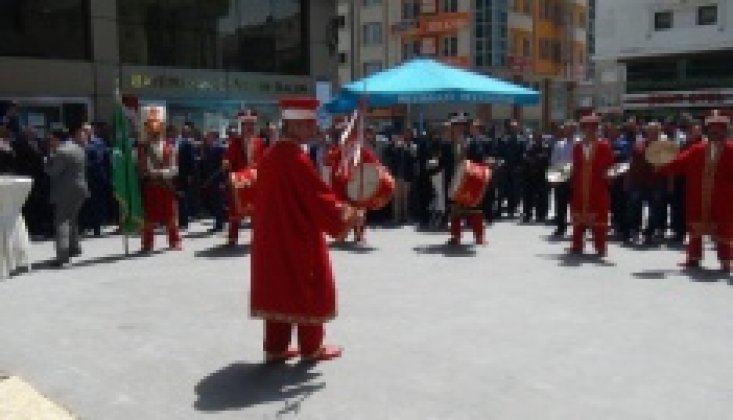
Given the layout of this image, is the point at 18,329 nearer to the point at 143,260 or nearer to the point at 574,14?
the point at 143,260

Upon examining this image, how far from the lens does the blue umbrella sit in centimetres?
1523

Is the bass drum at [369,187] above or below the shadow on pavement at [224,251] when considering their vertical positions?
above

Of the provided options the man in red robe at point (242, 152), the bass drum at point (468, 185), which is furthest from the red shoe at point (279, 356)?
the bass drum at point (468, 185)

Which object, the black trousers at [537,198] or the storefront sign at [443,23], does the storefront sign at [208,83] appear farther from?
the storefront sign at [443,23]

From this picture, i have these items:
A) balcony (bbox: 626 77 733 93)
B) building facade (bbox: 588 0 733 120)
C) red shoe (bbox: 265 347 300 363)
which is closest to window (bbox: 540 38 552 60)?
building facade (bbox: 588 0 733 120)

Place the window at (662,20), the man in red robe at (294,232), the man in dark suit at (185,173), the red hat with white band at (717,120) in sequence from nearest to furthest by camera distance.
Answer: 1. the man in red robe at (294,232)
2. the red hat with white band at (717,120)
3. the man in dark suit at (185,173)
4. the window at (662,20)

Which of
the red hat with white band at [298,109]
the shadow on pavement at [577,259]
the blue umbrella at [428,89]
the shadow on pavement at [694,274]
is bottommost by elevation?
the shadow on pavement at [694,274]

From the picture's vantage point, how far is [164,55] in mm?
20312

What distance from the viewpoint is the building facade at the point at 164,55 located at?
17203 millimetres

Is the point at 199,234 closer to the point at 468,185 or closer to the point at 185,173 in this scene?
the point at 185,173

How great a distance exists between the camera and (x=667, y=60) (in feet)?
162

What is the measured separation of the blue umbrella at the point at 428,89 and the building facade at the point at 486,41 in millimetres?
33225

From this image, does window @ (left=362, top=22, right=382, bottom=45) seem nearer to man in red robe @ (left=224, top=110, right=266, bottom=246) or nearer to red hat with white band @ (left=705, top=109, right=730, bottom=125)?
man in red robe @ (left=224, top=110, right=266, bottom=246)

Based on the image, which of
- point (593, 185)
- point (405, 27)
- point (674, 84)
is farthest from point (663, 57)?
point (593, 185)
